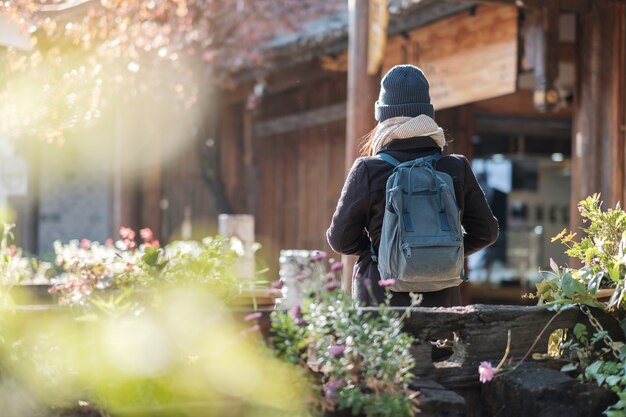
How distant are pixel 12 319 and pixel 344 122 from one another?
8.59 m

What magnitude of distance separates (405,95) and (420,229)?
56 centimetres

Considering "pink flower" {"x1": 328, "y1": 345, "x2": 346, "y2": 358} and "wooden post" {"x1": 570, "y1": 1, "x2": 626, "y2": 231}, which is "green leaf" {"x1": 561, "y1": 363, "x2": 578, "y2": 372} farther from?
"wooden post" {"x1": 570, "y1": 1, "x2": 626, "y2": 231}

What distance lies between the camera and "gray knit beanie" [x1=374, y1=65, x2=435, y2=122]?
3.81 meters

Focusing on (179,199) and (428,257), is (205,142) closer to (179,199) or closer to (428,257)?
(179,199)

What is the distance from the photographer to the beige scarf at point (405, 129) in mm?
3775

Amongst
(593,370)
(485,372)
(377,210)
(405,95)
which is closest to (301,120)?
(405,95)

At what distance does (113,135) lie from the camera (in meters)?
15.6

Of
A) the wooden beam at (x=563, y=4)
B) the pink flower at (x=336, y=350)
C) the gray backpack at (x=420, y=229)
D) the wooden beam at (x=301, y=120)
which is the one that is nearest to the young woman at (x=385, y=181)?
the gray backpack at (x=420, y=229)

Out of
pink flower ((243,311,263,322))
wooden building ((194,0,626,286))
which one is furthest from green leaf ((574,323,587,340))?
wooden building ((194,0,626,286))

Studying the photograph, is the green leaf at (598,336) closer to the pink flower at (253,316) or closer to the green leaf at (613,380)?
the green leaf at (613,380)

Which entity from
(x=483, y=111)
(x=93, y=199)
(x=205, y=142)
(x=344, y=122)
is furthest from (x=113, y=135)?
(x=483, y=111)

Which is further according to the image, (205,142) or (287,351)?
(205,142)

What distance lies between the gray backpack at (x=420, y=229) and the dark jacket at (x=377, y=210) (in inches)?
4.7

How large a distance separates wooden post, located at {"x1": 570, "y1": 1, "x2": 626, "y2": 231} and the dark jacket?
432 cm
